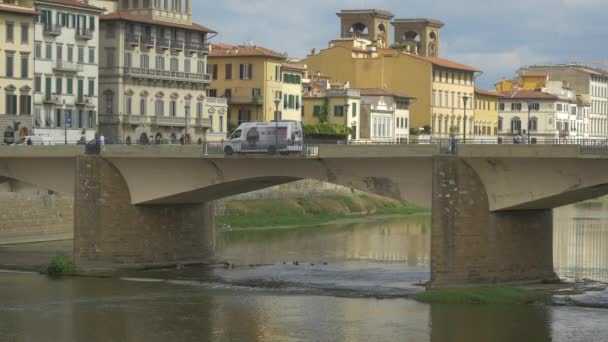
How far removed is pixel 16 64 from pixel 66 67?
5386 mm

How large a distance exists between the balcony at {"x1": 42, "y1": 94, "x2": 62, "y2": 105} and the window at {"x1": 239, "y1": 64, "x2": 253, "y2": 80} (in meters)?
22.6

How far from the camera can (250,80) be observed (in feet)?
403

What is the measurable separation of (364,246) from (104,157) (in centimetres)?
1678

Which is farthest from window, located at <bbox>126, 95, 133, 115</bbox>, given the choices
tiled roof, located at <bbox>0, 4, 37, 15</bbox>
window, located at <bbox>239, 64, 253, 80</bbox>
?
window, located at <bbox>239, 64, 253, 80</bbox>

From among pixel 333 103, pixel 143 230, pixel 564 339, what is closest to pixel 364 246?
pixel 143 230

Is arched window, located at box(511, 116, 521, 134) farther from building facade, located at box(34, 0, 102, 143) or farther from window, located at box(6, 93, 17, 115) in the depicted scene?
window, located at box(6, 93, 17, 115)

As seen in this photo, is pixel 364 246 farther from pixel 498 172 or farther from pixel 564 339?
pixel 564 339

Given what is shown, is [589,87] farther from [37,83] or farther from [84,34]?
[37,83]

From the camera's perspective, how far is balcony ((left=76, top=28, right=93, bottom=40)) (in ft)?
341

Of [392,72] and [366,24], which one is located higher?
[366,24]

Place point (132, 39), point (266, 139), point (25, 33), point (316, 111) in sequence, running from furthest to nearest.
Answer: point (316, 111), point (132, 39), point (25, 33), point (266, 139)

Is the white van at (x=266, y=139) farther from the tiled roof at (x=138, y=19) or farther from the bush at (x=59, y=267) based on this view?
the tiled roof at (x=138, y=19)

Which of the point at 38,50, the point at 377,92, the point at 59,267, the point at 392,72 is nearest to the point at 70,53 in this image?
the point at 38,50

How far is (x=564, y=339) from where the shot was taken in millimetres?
44969
